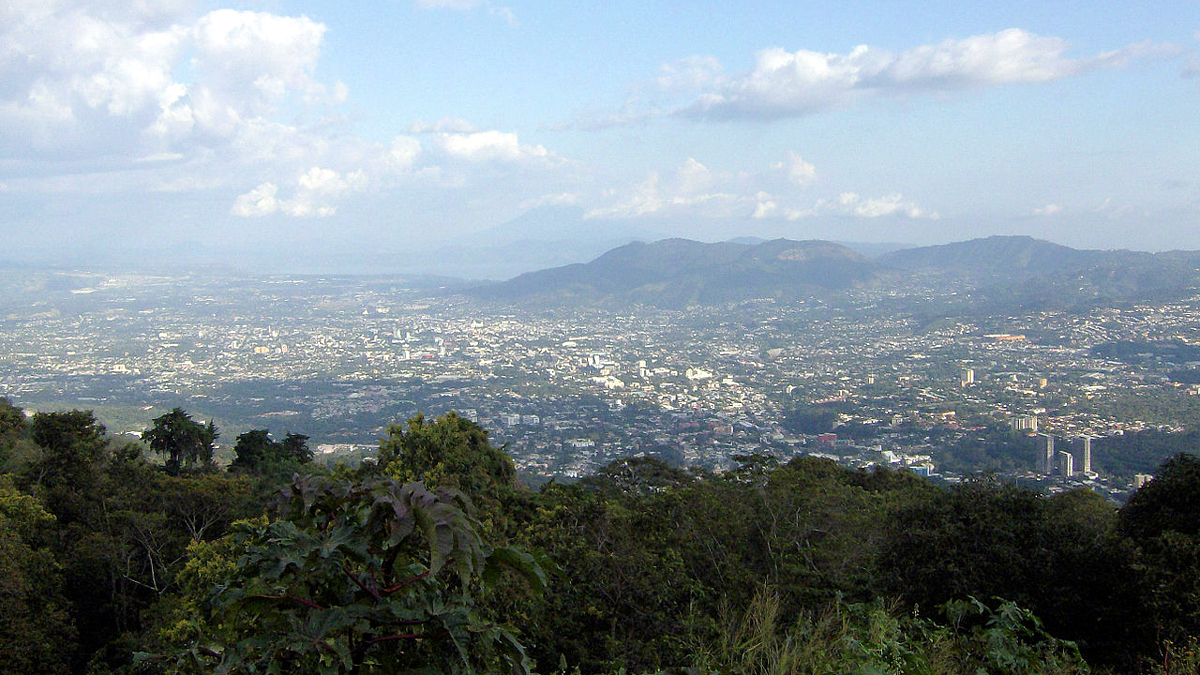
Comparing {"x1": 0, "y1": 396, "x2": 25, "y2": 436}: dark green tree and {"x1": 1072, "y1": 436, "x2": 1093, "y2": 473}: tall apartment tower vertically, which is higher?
{"x1": 0, "y1": 396, "x2": 25, "y2": 436}: dark green tree

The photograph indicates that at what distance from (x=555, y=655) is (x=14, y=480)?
422 inches

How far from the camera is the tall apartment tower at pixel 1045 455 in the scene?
23991 millimetres

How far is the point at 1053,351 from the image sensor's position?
45.9m

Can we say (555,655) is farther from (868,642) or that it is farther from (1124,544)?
(1124,544)

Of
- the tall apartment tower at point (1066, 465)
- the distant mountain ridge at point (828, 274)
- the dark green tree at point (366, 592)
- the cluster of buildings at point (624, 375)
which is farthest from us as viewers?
the distant mountain ridge at point (828, 274)

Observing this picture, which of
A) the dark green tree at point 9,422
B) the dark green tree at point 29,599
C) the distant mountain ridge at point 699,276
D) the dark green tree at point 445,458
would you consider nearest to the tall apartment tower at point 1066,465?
the dark green tree at point 445,458

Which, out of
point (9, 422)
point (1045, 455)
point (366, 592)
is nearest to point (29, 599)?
point (366, 592)

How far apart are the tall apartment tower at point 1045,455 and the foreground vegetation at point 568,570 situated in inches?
447

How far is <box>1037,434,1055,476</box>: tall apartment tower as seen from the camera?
78.7ft

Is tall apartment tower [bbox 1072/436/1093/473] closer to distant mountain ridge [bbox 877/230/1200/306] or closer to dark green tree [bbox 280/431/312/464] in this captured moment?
dark green tree [bbox 280/431/312/464]

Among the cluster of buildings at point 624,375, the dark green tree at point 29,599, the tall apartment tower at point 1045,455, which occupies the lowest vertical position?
the tall apartment tower at point 1045,455

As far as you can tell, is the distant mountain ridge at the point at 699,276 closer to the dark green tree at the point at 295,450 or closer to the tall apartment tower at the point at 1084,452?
the tall apartment tower at the point at 1084,452

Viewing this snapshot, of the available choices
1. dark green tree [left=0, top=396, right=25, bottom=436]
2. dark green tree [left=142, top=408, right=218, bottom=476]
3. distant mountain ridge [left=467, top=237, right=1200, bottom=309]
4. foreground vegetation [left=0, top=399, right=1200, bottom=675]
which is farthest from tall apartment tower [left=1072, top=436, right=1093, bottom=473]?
distant mountain ridge [left=467, top=237, right=1200, bottom=309]

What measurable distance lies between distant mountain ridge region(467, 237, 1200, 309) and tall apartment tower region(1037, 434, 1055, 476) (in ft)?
126
